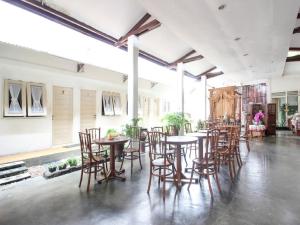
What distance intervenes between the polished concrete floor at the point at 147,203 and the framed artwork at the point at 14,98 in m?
2.61

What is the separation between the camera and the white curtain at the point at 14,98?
5.52 meters

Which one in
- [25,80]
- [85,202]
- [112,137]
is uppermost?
[25,80]

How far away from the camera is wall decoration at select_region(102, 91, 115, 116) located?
27.8 feet

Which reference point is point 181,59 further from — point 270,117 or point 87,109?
point 270,117

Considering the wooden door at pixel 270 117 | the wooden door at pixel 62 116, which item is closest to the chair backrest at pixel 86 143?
the wooden door at pixel 62 116

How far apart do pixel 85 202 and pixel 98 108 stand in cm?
565

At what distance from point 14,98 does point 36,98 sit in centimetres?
62

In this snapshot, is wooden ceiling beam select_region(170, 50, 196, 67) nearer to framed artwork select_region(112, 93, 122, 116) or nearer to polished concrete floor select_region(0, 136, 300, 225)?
framed artwork select_region(112, 93, 122, 116)

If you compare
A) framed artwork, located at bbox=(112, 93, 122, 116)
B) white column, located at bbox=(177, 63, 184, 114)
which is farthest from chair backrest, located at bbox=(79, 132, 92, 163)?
white column, located at bbox=(177, 63, 184, 114)

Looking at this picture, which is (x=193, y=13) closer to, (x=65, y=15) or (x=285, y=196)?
(x=65, y=15)

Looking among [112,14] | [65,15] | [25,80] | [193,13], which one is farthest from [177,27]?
[25,80]

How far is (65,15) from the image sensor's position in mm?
5039

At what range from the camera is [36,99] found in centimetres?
Answer: 613

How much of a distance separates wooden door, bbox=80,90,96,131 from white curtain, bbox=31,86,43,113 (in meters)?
1.59
